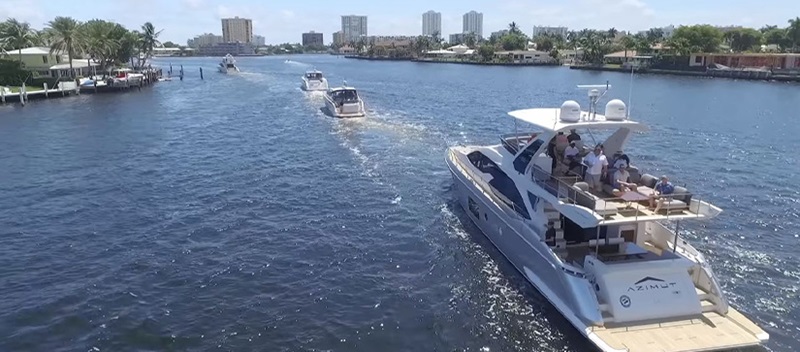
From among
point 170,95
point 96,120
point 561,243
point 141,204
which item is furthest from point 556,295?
point 170,95

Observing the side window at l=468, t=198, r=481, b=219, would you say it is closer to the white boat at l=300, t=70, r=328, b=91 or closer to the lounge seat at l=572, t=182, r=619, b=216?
the lounge seat at l=572, t=182, r=619, b=216

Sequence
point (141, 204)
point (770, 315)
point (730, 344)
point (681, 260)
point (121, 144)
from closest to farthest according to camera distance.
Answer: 1. point (730, 344)
2. point (681, 260)
3. point (770, 315)
4. point (141, 204)
5. point (121, 144)

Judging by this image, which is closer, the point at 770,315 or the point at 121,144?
the point at 770,315

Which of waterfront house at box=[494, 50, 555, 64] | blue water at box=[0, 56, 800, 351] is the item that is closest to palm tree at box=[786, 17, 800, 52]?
waterfront house at box=[494, 50, 555, 64]

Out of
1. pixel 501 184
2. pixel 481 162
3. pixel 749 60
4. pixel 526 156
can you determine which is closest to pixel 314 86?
pixel 481 162

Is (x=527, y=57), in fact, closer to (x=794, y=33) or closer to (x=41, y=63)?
(x=794, y=33)

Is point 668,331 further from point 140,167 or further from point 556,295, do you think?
point 140,167
